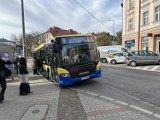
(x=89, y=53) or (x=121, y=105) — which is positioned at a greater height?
(x=89, y=53)

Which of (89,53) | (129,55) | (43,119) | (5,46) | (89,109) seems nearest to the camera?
(43,119)

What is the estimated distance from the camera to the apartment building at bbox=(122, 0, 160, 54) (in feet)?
70.9

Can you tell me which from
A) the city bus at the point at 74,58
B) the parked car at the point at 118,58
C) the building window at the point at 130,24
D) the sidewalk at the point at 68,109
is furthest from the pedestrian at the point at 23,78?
the building window at the point at 130,24

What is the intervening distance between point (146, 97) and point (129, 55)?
1277 cm

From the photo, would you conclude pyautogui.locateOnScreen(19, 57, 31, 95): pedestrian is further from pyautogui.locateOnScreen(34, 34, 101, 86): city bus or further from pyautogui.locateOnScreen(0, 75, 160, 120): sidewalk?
pyautogui.locateOnScreen(34, 34, 101, 86): city bus

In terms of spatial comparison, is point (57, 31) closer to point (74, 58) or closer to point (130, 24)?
point (130, 24)

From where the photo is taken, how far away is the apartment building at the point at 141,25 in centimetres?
2160

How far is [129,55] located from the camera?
18.5 metres

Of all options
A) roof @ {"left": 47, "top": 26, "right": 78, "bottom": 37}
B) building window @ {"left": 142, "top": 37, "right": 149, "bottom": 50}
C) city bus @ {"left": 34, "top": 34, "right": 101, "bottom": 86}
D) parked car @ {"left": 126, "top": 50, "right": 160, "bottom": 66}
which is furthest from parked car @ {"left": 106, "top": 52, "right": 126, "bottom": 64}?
roof @ {"left": 47, "top": 26, "right": 78, "bottom": 37}

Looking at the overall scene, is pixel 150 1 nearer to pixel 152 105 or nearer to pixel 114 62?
pixel 114 62

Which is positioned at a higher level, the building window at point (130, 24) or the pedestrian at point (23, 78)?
the building window at point (130, 24)

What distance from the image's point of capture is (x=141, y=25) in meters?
24.8

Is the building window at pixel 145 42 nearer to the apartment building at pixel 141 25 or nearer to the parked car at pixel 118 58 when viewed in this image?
the apartment building at pixel 141 25

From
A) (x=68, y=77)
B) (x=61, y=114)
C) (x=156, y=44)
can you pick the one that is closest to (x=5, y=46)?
(x=68, y=77)
